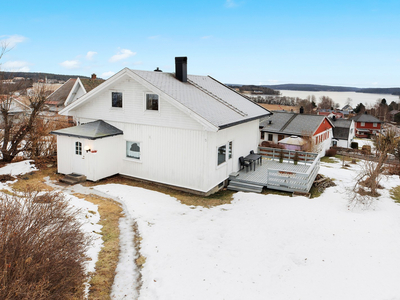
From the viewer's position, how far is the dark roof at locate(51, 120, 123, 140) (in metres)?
13.5

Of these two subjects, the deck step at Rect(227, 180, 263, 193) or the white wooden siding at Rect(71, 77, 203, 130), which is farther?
the deck step at Rect(227, 180, 263, 193)

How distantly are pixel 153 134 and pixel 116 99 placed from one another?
278 cm

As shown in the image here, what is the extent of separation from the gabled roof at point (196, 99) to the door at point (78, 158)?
250cm

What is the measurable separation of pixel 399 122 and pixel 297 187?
94.4 m

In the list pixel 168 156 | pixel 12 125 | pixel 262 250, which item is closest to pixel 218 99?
pixel 168 156

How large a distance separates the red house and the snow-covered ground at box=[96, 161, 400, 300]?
232ft

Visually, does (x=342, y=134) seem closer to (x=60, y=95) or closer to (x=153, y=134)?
(x=60, y=95)

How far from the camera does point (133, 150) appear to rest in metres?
14.5

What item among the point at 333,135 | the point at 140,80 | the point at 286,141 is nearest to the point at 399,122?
the point at 333,135

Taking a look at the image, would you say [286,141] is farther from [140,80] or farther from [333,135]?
[333,135]

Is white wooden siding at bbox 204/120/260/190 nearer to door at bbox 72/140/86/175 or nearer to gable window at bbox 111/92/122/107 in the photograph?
gable window at bbox 111/92/122/107

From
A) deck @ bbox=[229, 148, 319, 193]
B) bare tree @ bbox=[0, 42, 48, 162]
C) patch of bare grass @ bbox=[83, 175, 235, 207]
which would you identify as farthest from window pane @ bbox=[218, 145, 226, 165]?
bare tree @ bbox=[0, 42, 48, 162]

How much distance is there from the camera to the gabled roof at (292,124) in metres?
39.8

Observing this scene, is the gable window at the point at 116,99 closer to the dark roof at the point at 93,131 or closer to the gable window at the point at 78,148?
the dark roof at the point at 93,131
